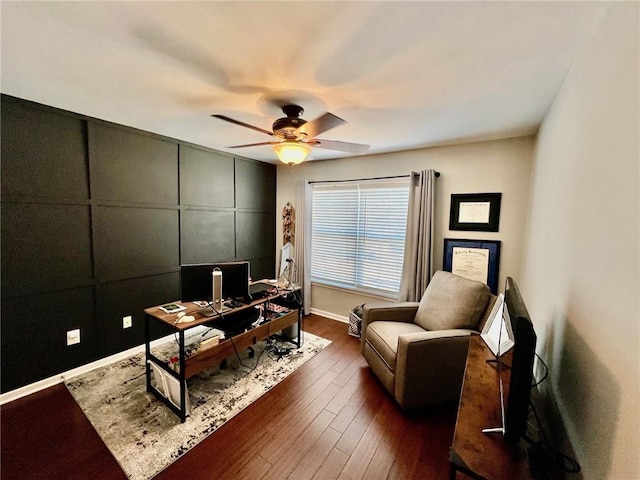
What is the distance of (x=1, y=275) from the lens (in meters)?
2.06

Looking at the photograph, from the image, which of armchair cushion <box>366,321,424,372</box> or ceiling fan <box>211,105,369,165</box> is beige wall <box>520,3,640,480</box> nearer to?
armchair cushion <box>366,321,424,372</box>

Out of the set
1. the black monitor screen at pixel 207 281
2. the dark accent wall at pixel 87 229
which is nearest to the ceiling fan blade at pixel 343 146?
the black monitor screen at pixel 207 281

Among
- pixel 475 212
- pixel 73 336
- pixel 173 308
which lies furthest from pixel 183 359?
pixel 475 212

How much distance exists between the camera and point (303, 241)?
4.12 m

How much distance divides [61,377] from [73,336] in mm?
357

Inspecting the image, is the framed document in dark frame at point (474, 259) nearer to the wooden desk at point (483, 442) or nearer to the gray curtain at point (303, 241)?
the wooden desk at point (483, 442)

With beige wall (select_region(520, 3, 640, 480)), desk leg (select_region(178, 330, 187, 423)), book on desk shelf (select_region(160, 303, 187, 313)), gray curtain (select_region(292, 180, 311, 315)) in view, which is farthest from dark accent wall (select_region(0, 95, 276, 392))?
beige wall (select_region(520, 3, 640, 480))

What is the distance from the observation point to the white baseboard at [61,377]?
2149 mm

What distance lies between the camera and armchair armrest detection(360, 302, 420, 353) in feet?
9.03

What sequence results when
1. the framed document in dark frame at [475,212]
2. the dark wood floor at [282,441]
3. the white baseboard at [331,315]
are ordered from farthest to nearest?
the white baseboard at [331,315], the framed document in dark frame at [475,212], the dark wood floor at [282,441]

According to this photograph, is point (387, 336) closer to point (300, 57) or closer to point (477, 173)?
point (477, 173)

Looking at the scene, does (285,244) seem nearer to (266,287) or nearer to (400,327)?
(266,287)

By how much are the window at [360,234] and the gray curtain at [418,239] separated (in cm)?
19

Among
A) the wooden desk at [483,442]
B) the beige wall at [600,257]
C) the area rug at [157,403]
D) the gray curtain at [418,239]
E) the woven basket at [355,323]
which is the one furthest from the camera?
the woven basket at [355,323]
